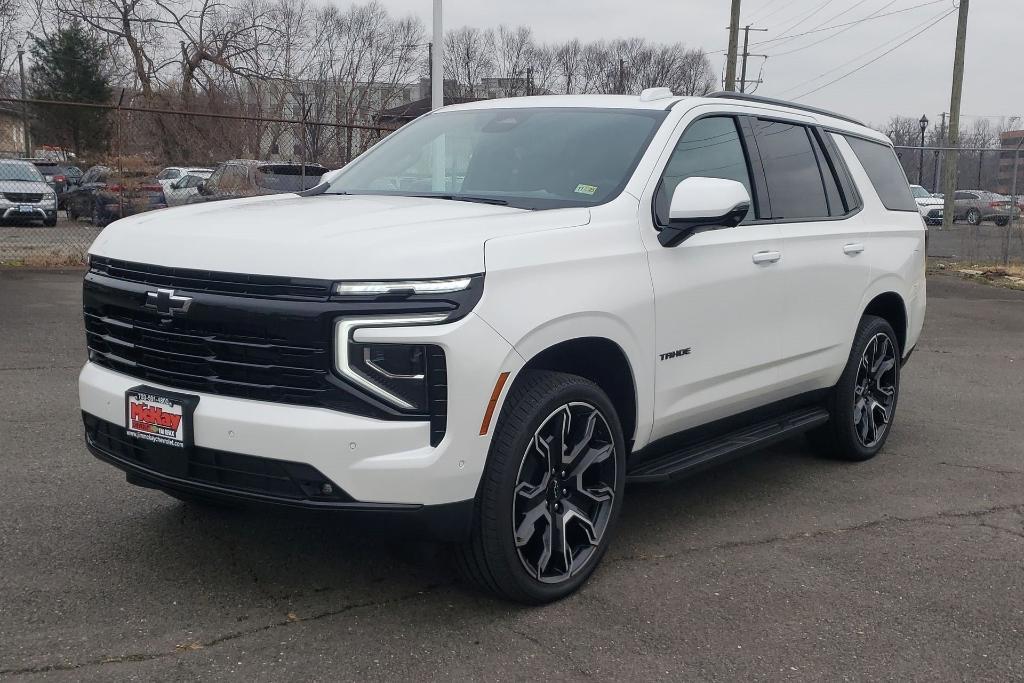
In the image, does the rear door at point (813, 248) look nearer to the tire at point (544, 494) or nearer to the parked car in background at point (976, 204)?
the tire at point (544, 494)

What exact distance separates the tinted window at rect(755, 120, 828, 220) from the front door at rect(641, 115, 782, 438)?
8.2 inches

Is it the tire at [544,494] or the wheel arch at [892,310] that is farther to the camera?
the wheel arch at [892,310]

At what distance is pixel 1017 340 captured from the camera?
36.2 ft

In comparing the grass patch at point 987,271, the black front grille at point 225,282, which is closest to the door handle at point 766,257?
the black front grille at point 225,282

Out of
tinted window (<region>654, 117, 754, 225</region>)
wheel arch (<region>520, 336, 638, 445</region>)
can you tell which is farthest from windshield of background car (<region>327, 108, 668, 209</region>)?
wheel arch (<region>520, 336, 638, 445</region>)

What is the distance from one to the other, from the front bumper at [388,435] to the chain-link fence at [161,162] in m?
10.9

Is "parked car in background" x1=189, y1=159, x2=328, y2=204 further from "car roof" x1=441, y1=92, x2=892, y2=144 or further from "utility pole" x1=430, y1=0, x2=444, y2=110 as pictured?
"car roof" x1=441, y1=92, x2=892, y2=144

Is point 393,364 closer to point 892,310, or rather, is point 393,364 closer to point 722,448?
point 722,448

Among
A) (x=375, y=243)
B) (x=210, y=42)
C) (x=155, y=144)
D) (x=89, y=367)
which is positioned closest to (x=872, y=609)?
(x=375, y=243)

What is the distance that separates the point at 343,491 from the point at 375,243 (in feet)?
2.59

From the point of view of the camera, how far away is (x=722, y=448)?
4.73 metres

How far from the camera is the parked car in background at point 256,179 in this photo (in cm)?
1560

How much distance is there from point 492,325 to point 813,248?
97.6 inches

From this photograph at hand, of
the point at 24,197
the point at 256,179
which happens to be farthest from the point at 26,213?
the point at 256,179
